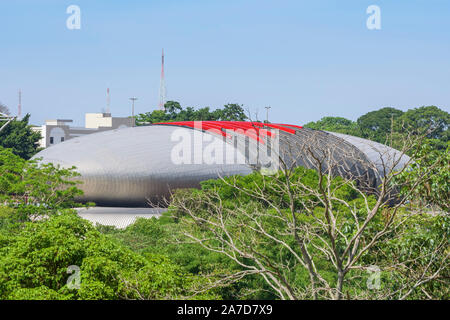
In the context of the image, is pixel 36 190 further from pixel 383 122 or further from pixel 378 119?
pixel 378 119

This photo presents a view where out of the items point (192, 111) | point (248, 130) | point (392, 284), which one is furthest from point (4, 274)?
point (192, 111)

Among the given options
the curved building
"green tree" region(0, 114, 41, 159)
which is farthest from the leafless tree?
"green tree" region(0, 114, 41, 159)

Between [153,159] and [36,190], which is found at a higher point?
[153,159]

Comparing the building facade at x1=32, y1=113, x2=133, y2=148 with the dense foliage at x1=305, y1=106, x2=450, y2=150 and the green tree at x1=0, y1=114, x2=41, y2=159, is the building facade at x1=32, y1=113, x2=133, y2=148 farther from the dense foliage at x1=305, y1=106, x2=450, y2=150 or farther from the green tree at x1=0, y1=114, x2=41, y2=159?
the dense foliage at x1=305, y1=106, x2=450, y2=150

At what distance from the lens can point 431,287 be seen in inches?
660

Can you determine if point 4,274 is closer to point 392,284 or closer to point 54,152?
point 392,284

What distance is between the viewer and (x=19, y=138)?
3216 inches

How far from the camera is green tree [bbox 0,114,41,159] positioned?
81.0m

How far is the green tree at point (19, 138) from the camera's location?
80975 mm

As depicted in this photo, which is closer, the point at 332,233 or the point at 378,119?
the point at 332,233

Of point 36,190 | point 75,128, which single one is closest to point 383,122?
point 75,128

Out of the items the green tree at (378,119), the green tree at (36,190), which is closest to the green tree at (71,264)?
the green tree at (36,190)

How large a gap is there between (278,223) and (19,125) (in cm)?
6017
